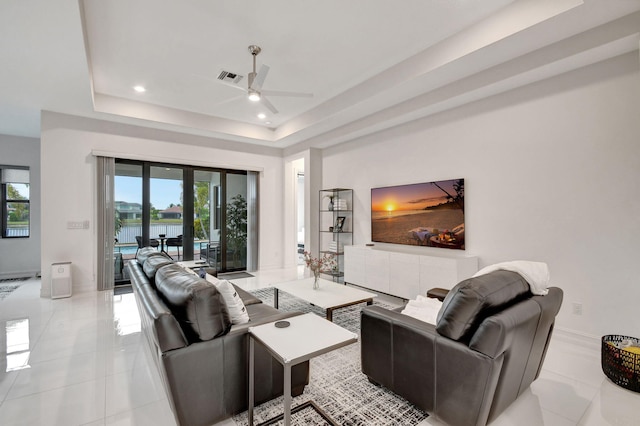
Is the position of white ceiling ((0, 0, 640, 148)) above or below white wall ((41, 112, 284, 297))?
above

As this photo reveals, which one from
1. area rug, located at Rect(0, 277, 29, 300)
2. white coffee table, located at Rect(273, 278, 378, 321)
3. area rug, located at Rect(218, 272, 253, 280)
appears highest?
white coffee table, located at Rect(273, 278, 378, 321)

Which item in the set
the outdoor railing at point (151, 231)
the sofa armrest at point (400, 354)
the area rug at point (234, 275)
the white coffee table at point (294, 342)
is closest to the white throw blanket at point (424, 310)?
the sofa armrest at point (400, 354)

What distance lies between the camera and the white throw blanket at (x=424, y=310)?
7.76 feet

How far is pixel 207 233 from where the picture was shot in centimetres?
638

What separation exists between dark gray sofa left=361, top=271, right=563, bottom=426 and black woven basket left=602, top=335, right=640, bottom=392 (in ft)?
2.34

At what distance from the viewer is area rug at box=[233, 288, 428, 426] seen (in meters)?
1.88

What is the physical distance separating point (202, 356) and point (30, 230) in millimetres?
7103

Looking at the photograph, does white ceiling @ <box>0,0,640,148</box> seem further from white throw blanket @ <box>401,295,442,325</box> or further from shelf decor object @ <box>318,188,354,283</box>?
white throw blanket @ <box>401,295,442,325</box>

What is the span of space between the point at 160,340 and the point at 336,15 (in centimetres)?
305

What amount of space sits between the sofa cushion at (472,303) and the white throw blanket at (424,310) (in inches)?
23.0

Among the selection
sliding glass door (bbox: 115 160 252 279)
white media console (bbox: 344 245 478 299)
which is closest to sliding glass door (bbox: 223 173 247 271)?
sliding glass door (bbox: 115 160 252 279)

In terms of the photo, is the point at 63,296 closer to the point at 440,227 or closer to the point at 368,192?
the point at 368,192

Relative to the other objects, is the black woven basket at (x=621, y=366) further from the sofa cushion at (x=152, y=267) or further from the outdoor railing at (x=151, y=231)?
the outdoor railing at (x=151, y=231)

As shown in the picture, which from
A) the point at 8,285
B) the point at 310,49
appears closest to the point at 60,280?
the point at 8,285
